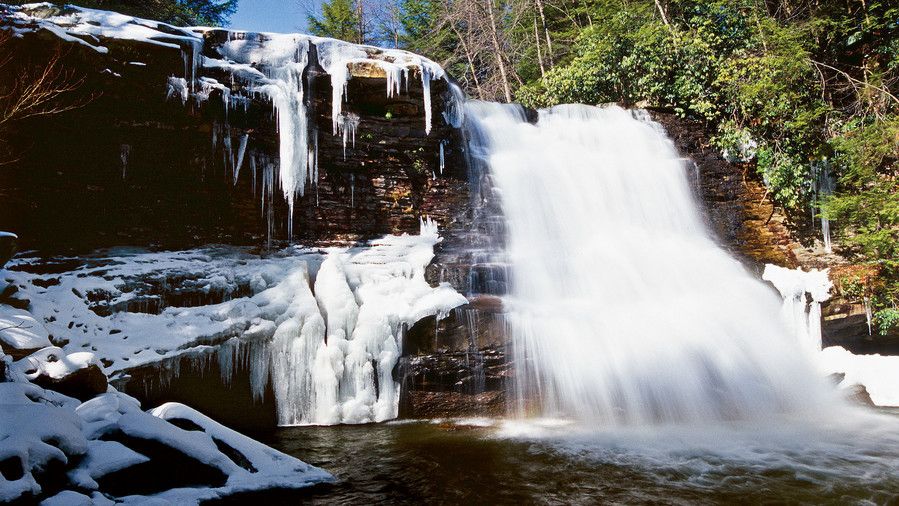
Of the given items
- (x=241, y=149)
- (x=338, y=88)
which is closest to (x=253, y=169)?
(x=241, y=149)

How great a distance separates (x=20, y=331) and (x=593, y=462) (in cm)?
589

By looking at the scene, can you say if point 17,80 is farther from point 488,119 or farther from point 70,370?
point 488,119

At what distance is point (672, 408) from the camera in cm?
631

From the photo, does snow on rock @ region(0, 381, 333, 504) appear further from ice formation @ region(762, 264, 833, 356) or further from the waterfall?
ice formation @ region(762, 264, 833, 356)

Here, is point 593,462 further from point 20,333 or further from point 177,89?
point 177,89

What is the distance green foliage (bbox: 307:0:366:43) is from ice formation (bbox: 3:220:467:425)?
19.1 meters

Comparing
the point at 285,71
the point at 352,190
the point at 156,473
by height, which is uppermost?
the point at 285,71

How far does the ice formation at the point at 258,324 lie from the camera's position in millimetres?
6141

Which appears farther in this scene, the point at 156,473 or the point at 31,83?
the point at 31,83

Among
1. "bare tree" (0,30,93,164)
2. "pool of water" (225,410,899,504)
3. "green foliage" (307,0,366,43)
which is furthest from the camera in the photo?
"green foliage" (307,0,366,43)

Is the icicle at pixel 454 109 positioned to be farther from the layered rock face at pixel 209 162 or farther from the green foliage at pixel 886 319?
the green foliage at pixel 886 319

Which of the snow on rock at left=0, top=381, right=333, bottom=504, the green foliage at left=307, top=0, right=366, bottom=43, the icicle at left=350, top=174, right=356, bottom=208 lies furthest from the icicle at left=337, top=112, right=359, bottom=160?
the green foliage at left=307, top=0, right=366, bottom=43

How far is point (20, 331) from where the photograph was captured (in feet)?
16.4

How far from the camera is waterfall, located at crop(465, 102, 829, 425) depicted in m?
6.48
